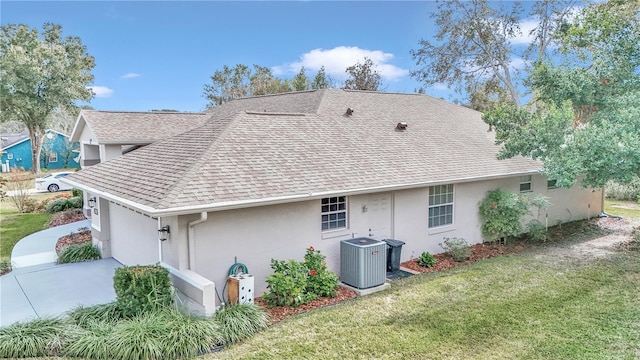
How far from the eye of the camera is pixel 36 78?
123 ft

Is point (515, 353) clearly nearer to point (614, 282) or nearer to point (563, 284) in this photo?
point (563, 284)

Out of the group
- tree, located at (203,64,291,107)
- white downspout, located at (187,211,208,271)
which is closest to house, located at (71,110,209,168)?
white downspout, located at (187,211,208,271)

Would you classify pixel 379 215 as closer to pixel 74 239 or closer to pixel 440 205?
pixel 440 205

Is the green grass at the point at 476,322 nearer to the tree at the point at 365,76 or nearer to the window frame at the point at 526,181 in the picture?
the window frame at the point at 526,181

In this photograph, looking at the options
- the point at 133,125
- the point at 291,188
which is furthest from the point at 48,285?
the point at 133,125

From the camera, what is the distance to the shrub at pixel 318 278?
9562 mm

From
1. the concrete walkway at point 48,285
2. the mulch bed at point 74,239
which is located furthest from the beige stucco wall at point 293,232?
the mulch bed at point 74,239

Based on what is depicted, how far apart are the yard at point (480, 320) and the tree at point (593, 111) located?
285 cm

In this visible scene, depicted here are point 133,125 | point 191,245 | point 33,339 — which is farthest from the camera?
point 133,125

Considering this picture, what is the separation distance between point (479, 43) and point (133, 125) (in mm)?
24778

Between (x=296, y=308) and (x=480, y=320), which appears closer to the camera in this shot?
(x=480, y=320)

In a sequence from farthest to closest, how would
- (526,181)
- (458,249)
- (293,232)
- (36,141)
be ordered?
(36,141)
(526,181)
(458,249)
(293,232)

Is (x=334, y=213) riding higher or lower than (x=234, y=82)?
lower

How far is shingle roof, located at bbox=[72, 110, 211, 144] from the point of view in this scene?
597 inches
